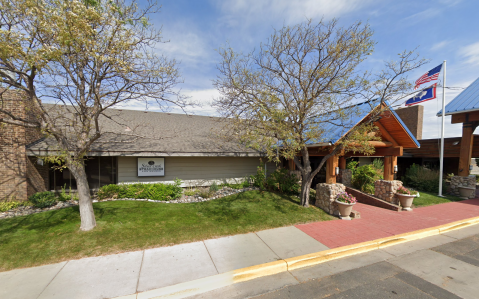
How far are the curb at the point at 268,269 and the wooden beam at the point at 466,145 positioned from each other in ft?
30.9

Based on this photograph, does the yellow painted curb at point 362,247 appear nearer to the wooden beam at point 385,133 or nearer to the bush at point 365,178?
the wooden beam at point 385,133

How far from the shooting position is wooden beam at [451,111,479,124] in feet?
41.1

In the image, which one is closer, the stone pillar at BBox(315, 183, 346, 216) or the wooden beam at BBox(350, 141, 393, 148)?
the stone pillar at BBox(315, 183, 346, 216)

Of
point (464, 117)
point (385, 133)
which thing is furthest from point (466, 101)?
point (385, 133)

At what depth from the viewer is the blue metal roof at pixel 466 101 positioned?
12494 mm

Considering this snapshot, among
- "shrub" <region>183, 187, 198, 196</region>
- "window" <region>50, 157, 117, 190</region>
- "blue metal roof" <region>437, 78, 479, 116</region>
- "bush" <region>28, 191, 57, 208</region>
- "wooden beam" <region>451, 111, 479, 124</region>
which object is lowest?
"shrub" <region>183, 187, 198, 196</region>

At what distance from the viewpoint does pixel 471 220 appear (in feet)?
28.0

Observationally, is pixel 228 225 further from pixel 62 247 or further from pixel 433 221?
pixel 433 221

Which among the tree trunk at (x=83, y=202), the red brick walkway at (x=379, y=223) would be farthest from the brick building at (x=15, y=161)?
the red brick walkway at (x=379, y=223)

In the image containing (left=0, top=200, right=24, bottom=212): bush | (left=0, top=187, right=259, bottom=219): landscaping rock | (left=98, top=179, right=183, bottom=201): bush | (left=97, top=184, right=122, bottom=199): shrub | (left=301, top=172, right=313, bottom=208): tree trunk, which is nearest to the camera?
(left=0, top=187, right=259, bottom=219): landscaping rock

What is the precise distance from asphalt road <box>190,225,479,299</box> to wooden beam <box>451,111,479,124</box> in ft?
34.4

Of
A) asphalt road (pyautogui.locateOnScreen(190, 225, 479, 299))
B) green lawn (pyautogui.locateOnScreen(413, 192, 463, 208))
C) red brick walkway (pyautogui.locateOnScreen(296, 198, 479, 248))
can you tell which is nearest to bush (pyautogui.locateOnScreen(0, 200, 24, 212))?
asphalt road (pyautogui.locateOnScreen(190, 225, 479, 299))

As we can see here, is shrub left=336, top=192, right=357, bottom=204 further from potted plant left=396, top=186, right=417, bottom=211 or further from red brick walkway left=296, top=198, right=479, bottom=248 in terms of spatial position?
potted plant left=396, top=186, right=417, bottom=211

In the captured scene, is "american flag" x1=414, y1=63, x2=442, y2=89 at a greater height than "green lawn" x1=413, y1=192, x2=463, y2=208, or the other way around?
"american flag" x1=414, y1=63, x2=442, y2=89
